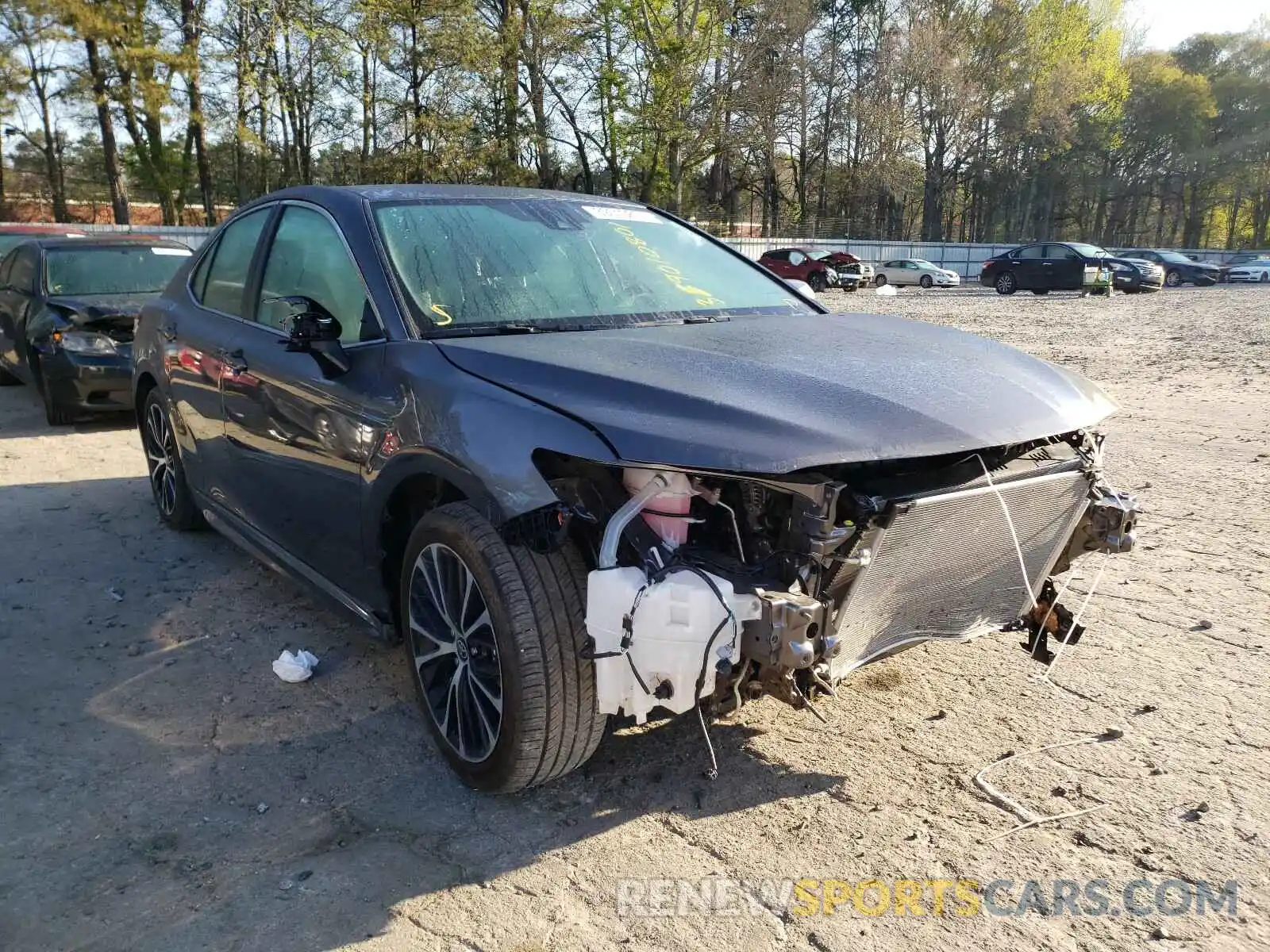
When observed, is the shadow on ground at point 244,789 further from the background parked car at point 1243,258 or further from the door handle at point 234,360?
the background parked car at point 1243,258

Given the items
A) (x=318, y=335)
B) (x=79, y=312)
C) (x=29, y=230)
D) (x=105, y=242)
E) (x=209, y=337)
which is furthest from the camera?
(x=29, y=230)

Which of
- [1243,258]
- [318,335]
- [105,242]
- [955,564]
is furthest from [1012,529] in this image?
[1243,258]

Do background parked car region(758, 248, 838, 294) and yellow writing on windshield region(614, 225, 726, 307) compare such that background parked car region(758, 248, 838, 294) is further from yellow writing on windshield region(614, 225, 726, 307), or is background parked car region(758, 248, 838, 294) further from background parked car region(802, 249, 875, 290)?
yellow writing on windshield region(614, 225, 726, 307)

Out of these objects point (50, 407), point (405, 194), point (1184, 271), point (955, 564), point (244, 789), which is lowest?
point (244, 789)

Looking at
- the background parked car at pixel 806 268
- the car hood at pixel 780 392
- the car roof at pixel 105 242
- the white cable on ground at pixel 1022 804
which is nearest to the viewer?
the car hood at pixel 780 392

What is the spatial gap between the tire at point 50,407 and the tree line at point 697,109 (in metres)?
17.4

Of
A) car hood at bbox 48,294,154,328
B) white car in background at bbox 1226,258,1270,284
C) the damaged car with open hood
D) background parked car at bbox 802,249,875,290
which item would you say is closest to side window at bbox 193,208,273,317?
the damaged car with open hood

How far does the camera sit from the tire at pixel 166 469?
198 inches

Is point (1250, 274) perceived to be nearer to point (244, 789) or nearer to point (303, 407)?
point (303, 407)

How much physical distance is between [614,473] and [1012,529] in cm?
115

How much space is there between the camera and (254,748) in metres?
3.07

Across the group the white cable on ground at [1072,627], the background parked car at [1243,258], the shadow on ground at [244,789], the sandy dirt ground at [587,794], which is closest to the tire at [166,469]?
the sandy dirt ground at [587,794]

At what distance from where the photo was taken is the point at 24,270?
344 inches

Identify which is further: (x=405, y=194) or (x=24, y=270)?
(x=24, y=270)
